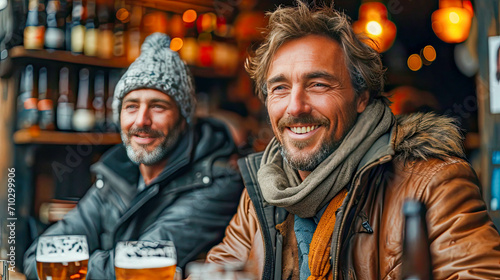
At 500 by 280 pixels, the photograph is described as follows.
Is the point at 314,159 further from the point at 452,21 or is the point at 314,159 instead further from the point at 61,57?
the point at 61,57

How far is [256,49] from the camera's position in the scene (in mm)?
2883

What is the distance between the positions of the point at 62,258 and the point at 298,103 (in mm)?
1515

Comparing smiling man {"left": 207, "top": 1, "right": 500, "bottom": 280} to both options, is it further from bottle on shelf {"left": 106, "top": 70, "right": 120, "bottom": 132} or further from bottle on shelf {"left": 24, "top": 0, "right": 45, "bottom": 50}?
bottle on shelf {"left": 24, "top": 0, "right": 45, "bottom": 50}

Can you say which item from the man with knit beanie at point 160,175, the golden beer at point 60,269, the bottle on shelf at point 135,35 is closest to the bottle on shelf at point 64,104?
the man with knit beanie at point 160,175

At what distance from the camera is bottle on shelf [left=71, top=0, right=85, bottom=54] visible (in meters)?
3.17

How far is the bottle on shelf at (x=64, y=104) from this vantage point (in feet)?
10.4

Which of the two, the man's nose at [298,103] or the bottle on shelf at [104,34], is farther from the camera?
the bottle on shelf at [104,34]

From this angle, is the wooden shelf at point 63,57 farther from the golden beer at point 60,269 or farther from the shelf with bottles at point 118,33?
the golden beer at point 60,269

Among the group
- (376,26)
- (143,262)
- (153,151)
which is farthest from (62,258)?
(376,26)

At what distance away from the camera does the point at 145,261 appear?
2613 mm

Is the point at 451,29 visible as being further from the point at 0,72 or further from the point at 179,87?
the point at 0,72

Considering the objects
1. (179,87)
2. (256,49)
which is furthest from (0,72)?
(256,49)

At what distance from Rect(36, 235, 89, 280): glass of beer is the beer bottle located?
1.69 meters

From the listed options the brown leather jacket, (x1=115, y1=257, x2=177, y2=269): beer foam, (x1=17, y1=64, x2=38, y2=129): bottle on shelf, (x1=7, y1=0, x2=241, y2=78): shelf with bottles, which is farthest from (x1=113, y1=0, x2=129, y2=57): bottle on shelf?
the brown leather jacket
